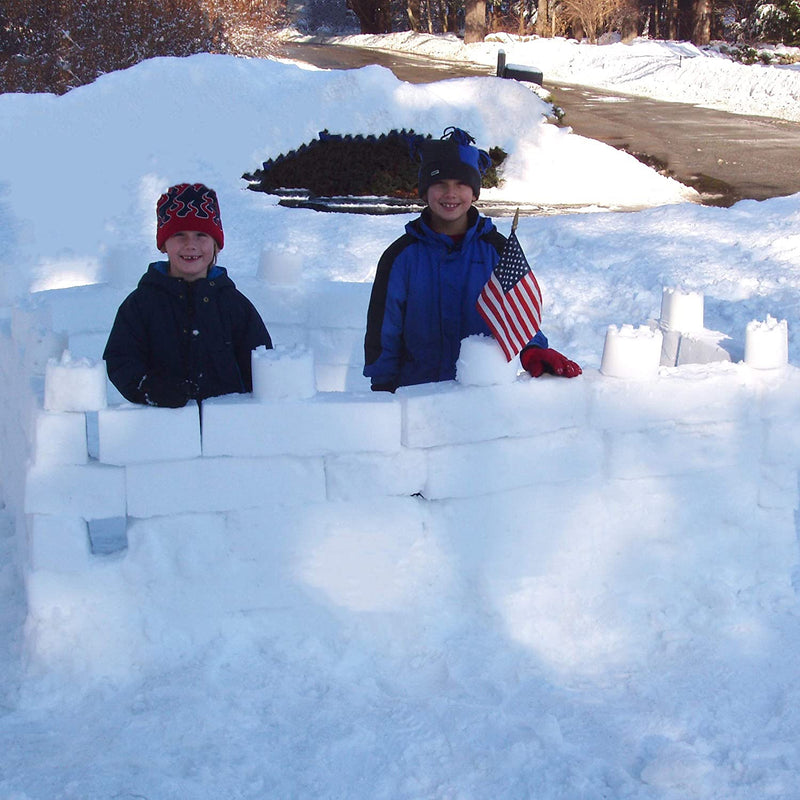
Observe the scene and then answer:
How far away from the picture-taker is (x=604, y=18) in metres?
36.8

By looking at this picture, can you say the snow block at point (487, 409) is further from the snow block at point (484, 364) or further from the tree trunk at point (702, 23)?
the tree trunk at point (702, 23)

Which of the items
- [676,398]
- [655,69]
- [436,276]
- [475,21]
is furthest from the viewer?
[475,21]

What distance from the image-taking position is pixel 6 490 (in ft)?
13.3

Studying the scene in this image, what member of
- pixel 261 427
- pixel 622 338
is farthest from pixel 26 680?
pixel 622 338

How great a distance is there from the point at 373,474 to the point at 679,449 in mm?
1006

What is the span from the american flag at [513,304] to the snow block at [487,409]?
0.13 meters

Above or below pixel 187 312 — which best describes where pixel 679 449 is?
below

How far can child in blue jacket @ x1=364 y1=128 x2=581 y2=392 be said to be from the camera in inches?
136

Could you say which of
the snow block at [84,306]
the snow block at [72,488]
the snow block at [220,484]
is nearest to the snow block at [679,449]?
the snow block at [220,484]

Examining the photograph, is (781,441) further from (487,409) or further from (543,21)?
(543,21)

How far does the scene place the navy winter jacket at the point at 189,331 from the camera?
333cm

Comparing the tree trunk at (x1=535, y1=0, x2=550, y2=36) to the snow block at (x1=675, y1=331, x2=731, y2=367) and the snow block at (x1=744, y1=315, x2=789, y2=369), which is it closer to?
the snow block at (x1=675, y1=331, x2=731, y2=367)

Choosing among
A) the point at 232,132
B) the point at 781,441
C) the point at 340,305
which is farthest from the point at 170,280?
the point at 232,132

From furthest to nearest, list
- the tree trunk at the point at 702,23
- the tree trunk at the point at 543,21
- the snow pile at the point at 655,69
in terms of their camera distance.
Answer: the tree trunk at the point at 543,21, the tree trunk at the point at 702,23, the snow pile at the point at 655,69
